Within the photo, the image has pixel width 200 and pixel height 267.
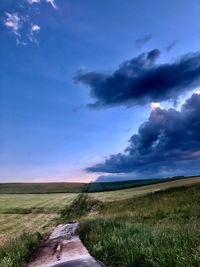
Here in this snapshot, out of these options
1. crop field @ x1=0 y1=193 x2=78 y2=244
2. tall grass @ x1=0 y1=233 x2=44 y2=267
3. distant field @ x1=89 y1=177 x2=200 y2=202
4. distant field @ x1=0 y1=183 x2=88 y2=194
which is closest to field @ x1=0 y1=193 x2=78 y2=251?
crop field @ x1=0 y1=193 x2=78 y2=244

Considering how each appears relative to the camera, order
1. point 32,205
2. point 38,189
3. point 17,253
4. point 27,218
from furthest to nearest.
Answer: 1. point 38,189
2. point 32,205
3. point 27,218
4. point 17,253

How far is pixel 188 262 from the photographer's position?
4.42m

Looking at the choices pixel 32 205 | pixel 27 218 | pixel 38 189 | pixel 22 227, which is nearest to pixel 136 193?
pixel 32 205

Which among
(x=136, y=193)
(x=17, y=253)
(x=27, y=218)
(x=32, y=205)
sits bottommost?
(x=27, y=218)

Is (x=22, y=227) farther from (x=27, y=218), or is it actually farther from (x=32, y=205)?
(x=32, y=205)

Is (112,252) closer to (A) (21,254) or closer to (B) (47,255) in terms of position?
(B) (47,255)

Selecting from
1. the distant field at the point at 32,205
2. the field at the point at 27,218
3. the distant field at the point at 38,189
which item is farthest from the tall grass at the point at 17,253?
the distant field at the point at 38,189

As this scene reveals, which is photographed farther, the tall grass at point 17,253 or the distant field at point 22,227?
the distant field at point 22,227

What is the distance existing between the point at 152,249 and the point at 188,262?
112 cm

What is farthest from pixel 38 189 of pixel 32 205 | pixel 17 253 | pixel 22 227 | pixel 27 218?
pixel 17 253

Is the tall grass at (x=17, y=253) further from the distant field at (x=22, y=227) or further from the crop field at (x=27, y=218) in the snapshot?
the distant field at (x=22, y=227)

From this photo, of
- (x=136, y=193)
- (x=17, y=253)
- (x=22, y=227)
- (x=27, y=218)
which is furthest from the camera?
(x=136, y=193)

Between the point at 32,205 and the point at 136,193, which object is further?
the point at 136,193

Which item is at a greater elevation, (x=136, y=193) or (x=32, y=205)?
(x=136, y=193)
